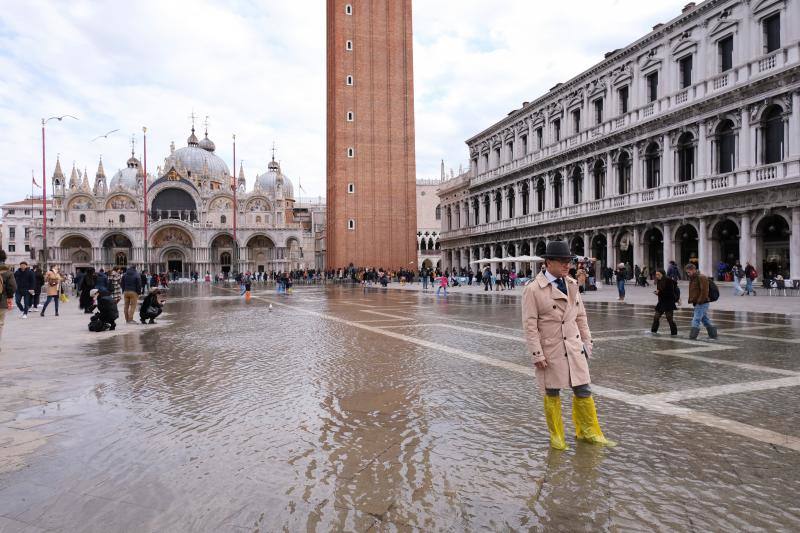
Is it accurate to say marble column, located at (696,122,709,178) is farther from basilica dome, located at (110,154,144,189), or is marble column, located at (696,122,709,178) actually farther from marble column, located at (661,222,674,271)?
basilica dome, located at (110,154,144,189)

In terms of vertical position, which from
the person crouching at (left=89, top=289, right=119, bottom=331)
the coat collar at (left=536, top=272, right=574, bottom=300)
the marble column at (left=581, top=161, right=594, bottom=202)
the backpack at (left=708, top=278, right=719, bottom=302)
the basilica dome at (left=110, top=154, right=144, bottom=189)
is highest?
the basilica dome at (left=110, top=154, right=144, bottom=189)

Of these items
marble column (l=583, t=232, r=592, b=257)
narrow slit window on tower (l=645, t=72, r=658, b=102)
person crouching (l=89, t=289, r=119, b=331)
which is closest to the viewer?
person crouching (l=89, t=289, r=119, b=331)

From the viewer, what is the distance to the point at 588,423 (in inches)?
173

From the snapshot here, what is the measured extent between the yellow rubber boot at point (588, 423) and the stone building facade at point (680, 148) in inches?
892

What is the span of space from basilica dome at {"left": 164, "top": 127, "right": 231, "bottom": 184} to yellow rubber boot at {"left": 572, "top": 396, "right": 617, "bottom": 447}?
82.3 meters

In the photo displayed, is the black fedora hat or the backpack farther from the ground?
the black fedora hat

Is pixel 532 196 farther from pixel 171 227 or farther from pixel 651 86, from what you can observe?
pixel 171 227

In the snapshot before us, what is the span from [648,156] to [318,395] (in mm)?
29016

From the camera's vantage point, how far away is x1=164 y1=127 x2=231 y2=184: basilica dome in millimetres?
83062

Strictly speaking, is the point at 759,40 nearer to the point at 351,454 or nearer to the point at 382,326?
the point at 382,326

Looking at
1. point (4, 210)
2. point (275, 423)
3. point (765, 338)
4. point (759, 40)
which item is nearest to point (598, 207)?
point (759, 40)

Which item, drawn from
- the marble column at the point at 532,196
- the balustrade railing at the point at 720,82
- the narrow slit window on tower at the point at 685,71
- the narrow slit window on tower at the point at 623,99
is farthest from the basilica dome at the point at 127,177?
the balustrade railing at the point at 720,82

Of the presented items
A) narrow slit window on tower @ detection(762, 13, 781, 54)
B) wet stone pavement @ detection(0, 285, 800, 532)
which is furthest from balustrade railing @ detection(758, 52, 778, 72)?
wet stone pavement @ detection(0, 285, 800, 532)

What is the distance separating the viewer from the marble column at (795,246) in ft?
71.8
